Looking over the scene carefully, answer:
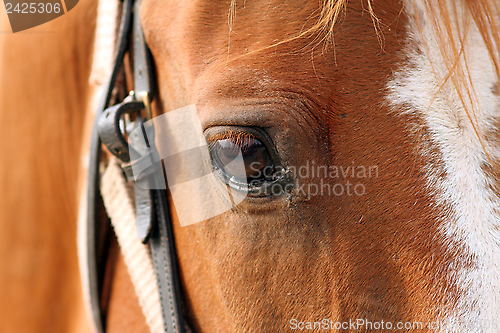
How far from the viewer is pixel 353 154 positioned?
569mm

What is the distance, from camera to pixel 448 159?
0.53 m

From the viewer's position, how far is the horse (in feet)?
1.72

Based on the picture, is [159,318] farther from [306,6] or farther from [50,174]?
[306,6]

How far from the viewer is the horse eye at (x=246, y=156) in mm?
590

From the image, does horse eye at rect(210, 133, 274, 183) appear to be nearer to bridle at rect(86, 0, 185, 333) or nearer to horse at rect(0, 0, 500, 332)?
horse at rect(0, 0, 500, 332)

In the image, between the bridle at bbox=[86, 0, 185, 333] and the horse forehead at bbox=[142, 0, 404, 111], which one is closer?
the horse forehead at bbox=[142, 0, 404, 111]

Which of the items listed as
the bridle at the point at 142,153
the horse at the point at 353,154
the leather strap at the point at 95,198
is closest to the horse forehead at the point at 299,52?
the horse at the point at 353,154

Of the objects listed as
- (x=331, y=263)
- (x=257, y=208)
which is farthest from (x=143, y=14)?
(x=331, y=263)

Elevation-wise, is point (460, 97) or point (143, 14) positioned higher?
point (143, 14)

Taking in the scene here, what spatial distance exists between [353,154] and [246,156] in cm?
16

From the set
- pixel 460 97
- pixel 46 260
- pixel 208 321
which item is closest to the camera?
pixel 460 97

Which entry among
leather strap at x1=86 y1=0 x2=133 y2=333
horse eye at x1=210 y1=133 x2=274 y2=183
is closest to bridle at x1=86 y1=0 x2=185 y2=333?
leather strap at x1=86 y1=0 x2=133 y2=333

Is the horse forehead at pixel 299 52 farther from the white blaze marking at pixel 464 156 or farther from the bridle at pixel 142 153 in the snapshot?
the bridle at pixel 142 153

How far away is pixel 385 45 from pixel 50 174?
0.88 m
